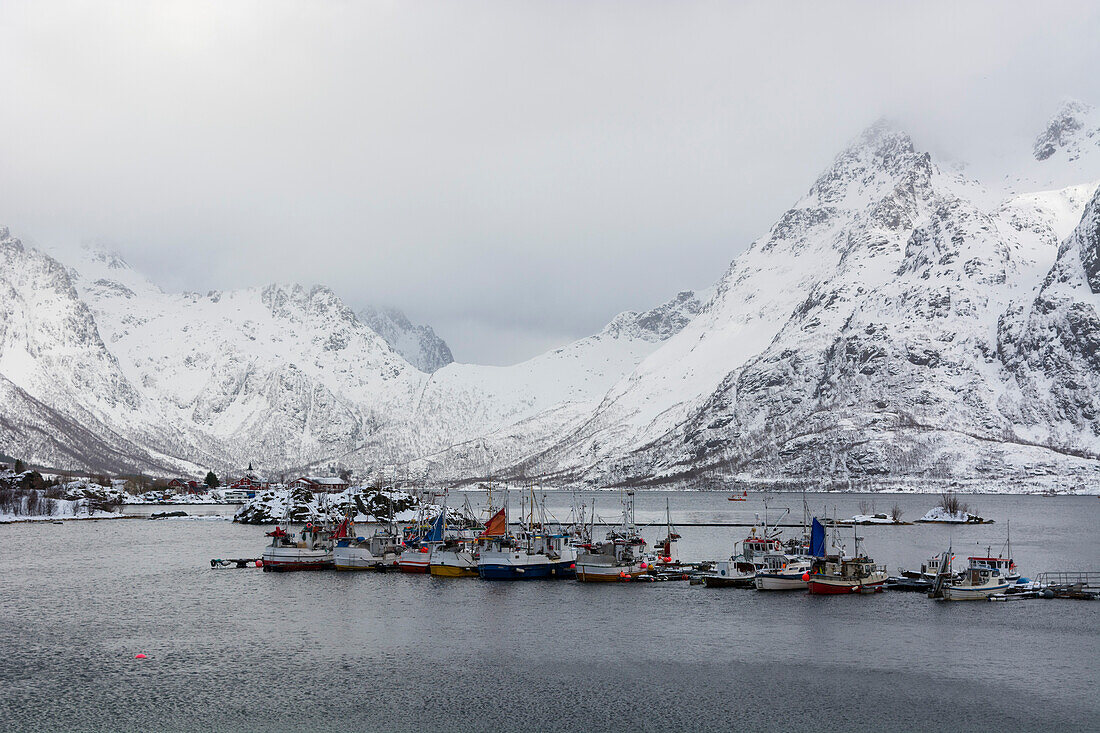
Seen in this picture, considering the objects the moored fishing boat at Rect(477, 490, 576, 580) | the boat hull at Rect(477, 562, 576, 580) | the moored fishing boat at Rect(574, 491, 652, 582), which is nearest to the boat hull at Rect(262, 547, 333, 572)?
the moored fishing boat at Rect(477, 490, 576, 580)

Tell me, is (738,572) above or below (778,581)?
above

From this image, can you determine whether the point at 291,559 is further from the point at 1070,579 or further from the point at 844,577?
the point at 1070,579

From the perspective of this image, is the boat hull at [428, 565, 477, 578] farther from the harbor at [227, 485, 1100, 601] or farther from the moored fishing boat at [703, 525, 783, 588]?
the moored fishing boat at [703, 525, 783, 588]

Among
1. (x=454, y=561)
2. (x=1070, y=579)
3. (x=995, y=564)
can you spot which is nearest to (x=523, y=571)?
(x=454, y=561)

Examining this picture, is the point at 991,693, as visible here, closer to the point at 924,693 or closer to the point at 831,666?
the point at 924,693

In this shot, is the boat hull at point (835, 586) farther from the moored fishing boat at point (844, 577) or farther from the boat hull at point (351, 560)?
the boat hull at point (351, 560)

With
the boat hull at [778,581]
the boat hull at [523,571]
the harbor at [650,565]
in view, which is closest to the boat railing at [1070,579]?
the harbor at [650,565]

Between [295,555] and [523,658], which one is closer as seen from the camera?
[523,658]

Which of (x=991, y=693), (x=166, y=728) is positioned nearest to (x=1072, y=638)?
(x=991, y=693)
